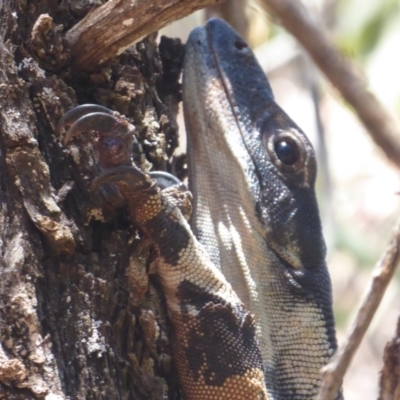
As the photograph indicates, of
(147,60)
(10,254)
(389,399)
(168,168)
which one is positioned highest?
(147,60)

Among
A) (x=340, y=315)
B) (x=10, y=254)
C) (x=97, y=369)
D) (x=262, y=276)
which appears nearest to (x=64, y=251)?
(x=10, y=254)

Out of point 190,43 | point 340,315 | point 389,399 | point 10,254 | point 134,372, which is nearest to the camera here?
point 389,399

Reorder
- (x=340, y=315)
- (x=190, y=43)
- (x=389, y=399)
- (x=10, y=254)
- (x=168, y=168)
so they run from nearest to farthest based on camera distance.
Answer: (x=389, y=399) → (x=10, y=254) → (x=168, y=168) → (x=190, y=43) → (x=340, y=315)

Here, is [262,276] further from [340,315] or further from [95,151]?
[340,315]

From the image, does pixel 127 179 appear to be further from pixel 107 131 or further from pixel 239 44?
pixel 239 44

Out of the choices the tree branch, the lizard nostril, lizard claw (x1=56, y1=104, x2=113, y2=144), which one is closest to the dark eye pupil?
the lizard nostril

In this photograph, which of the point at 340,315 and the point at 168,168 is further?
the point at 340,315

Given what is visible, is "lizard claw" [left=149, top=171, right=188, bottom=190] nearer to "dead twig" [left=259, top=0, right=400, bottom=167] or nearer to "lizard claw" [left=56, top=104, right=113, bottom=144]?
"lizard claw" [left=56, top=104, right=113, bottom=144]

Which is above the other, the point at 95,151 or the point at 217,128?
the point at 217,128

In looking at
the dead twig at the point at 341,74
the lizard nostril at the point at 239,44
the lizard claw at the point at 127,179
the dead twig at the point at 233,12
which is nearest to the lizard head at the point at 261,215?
the lizard nostril at the point at 239,44
